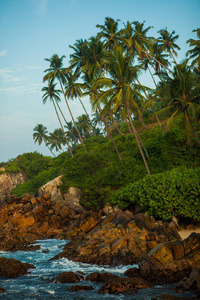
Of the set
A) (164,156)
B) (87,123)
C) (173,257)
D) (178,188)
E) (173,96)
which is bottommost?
(173,257)

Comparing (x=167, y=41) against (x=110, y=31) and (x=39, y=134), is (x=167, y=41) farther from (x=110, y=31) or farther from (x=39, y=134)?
(x=39, y=134)

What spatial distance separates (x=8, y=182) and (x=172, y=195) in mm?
30930

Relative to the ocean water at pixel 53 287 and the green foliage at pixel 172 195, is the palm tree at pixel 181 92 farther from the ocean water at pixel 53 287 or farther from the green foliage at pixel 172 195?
the ocean water at pixel 53 287

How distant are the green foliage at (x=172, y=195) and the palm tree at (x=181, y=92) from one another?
4.93 m

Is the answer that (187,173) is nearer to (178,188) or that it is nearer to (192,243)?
(178,188)

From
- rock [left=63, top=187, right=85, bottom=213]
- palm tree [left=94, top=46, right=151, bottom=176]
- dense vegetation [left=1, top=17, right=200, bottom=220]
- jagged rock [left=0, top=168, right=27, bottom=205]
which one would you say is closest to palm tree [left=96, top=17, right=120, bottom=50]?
dense vegetation [left=1, top=17, right=200, bottom=220]

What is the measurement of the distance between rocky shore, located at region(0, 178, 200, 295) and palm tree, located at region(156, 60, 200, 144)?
347 inches

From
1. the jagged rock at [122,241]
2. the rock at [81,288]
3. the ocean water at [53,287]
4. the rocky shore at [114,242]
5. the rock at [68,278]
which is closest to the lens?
the ocean water at [53,287]

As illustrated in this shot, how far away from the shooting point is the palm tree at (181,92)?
763 inches

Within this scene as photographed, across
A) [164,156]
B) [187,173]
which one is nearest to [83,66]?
[164,156]

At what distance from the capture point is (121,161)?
26.7m

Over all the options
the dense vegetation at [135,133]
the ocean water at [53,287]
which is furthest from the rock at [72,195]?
the ocean water at [53,287]

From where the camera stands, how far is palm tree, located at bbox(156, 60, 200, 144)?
19.4 metres

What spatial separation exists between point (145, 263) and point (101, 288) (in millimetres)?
2037
